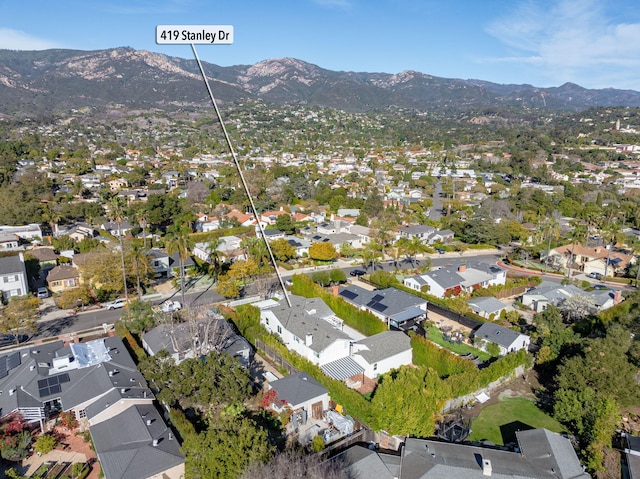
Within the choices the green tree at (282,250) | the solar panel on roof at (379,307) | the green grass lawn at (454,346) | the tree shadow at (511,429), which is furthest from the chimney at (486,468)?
the green tree at (282,250)

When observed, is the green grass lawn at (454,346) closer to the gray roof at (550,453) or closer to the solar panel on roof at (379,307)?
the solar panel on roof at (379,307)

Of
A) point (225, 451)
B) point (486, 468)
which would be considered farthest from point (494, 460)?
point (225, 451)

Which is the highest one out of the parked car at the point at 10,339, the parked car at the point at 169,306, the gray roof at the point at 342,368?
the parked car at the point at 169,306

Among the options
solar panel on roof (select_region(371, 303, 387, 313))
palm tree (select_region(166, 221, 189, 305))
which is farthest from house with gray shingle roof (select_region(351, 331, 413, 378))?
palm tree (select_region(166, 221, 189, 305))

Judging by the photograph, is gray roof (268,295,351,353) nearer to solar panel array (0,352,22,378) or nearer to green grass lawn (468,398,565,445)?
green grass lawn (468,398,565,445)

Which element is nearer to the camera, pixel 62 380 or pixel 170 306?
pixel 62 380

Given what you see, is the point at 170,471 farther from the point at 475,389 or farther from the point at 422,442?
the point at 475,389

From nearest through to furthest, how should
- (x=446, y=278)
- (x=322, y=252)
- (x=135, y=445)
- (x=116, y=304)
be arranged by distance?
1. (x=135, y=445)
2. (x=116, y=304)
3. (x=446, y=278)
4. (x=322, y=252)

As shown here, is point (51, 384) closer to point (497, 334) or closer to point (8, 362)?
point (8, 362)
